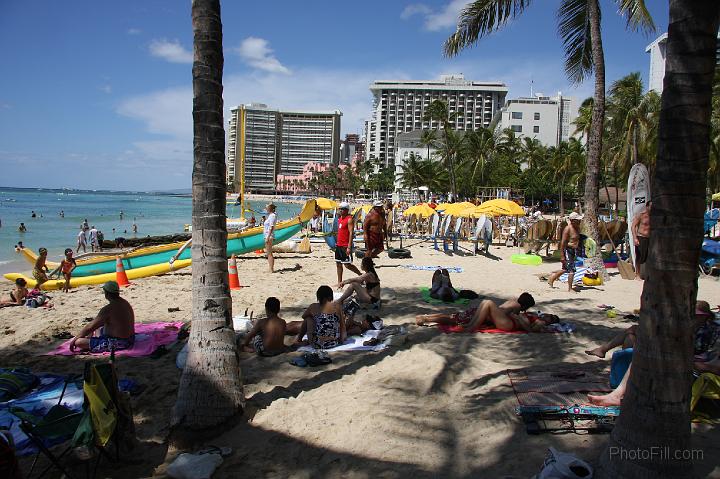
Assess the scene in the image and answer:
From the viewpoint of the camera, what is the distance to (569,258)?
9797 millimetres

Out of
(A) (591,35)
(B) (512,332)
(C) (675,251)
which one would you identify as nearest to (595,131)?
(A) (591,35)

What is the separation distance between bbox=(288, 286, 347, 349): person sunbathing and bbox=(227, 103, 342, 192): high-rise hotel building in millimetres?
142975

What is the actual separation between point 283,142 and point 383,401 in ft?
523

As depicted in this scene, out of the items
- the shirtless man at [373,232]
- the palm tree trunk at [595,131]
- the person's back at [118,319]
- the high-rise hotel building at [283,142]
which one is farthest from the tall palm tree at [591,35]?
the high-rise hotel building at [283,142]

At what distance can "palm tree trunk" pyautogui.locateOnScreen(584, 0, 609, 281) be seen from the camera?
10.7m

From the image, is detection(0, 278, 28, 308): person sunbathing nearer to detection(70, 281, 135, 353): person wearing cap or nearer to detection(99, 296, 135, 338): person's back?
detection(70, 281, 135, 353): person wearing cap

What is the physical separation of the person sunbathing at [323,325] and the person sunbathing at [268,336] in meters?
0.29

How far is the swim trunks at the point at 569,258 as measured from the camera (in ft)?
32.0

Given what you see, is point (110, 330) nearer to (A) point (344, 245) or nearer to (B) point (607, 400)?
(A) point (344, 245)

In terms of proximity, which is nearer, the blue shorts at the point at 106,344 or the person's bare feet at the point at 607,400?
the person's bare feet at the point at 607,400

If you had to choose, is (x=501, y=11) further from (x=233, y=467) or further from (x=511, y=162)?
(x=511, y=162)

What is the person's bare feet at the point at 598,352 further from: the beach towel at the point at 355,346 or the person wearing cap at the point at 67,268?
the person wearing cap at the point at 67,268

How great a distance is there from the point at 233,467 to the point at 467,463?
1602 mm

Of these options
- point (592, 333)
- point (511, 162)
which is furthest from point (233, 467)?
point (511, 162)
